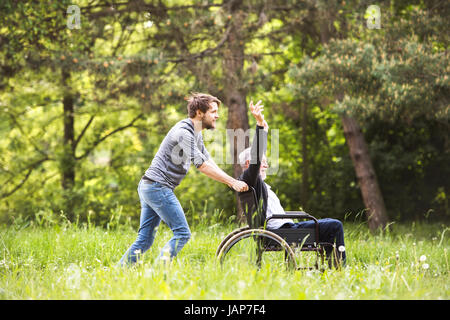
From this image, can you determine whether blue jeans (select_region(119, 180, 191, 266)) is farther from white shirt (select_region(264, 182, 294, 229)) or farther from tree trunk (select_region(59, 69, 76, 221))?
tree trunk (select_region(59, 69, 76, 221))

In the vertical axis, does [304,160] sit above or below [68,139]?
below

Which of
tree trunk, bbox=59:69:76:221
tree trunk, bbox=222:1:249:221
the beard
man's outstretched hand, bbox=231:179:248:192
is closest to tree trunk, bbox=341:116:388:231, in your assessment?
tree trunk, bbox=222:1:249:221

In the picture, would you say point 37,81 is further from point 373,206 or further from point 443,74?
point 443,74

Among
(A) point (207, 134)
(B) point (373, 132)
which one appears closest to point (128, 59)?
(A) point (207, 134)

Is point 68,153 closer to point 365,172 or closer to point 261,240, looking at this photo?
point 365,172

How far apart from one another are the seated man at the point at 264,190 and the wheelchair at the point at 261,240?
0.07 metres

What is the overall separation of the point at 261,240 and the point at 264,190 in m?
0.41

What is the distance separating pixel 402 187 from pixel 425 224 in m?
1.39

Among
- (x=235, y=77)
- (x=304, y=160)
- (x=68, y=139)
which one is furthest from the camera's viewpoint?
(x=68, y=139)

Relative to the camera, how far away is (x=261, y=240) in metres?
3.65

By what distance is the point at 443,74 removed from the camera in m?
7.04

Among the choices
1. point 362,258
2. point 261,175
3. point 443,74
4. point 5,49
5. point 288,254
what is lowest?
point 362,258

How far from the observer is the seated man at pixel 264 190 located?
362 centimetres

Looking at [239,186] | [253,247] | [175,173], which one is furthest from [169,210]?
[253,247]
